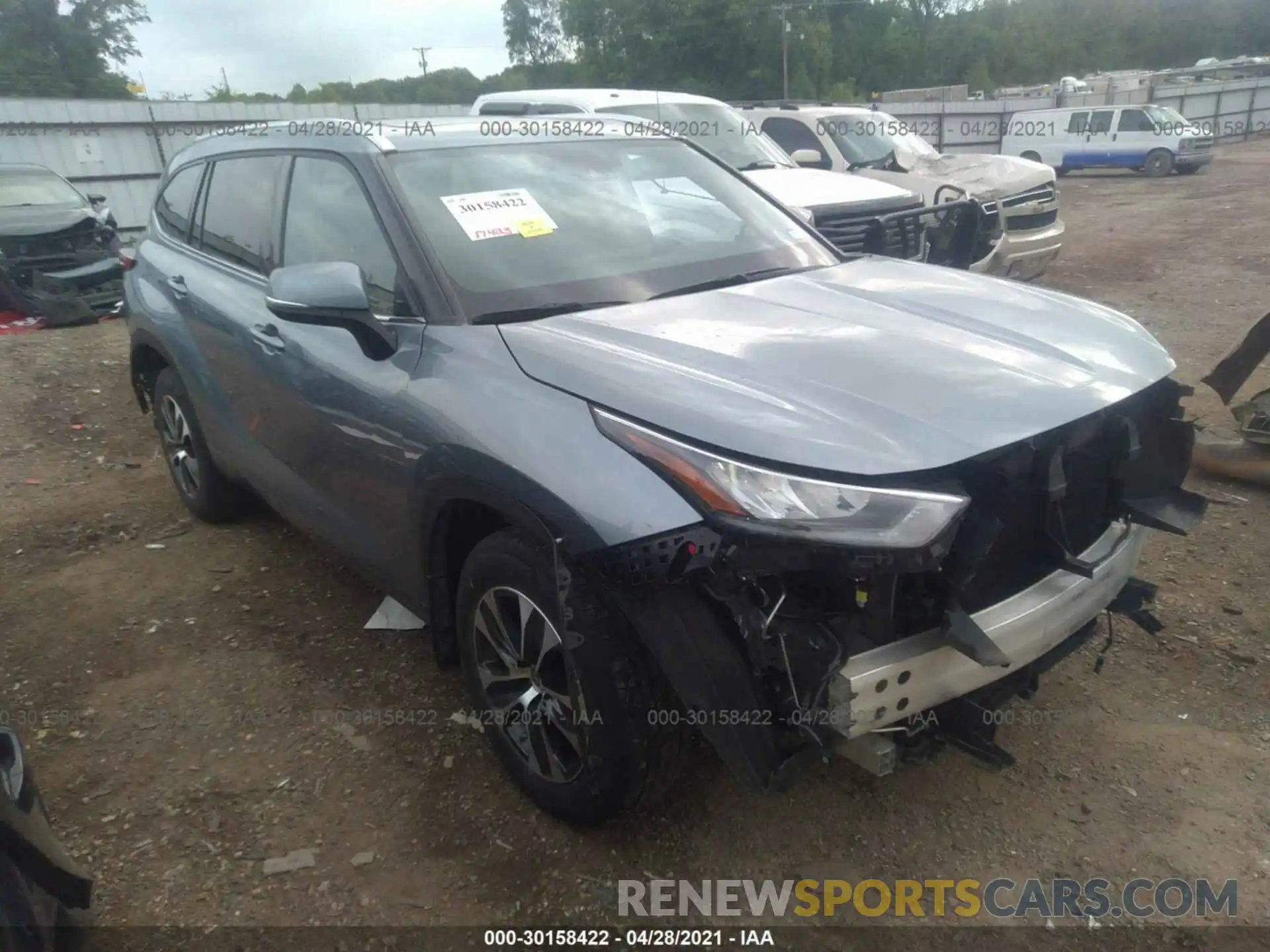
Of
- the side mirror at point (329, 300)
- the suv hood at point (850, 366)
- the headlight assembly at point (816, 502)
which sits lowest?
the headlight assembly at point (816, 502)

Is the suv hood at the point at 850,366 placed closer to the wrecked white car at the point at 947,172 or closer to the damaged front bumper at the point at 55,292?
the wrecked white car at the point at 947,172

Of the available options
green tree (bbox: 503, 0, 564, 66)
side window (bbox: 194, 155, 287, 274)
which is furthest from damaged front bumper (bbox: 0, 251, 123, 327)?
green tree (bbox: 503, 0, 564, 66)

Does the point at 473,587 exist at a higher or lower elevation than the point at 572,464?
lower

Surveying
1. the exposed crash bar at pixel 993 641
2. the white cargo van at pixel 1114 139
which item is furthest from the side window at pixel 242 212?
the white cargo van at pixel 1114 139

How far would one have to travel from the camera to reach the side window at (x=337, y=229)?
2.82 meters

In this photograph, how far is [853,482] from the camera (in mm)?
1964

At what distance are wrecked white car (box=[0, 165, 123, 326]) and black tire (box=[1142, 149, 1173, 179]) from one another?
23.2m

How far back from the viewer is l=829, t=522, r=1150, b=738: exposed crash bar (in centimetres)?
196

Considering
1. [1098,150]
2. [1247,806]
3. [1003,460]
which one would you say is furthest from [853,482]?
[1098,150]

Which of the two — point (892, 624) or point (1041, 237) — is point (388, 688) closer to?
point (892, 624)

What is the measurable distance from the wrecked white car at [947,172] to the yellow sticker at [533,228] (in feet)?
17.5

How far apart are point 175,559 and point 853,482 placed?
3649 millimetres

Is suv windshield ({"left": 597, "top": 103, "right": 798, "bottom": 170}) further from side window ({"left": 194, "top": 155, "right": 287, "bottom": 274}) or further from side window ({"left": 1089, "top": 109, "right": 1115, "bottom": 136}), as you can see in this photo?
side window ({"left": 1089, "top": 109, "right": 1115, "bottom": 136})

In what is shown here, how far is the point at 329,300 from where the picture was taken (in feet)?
8.38
